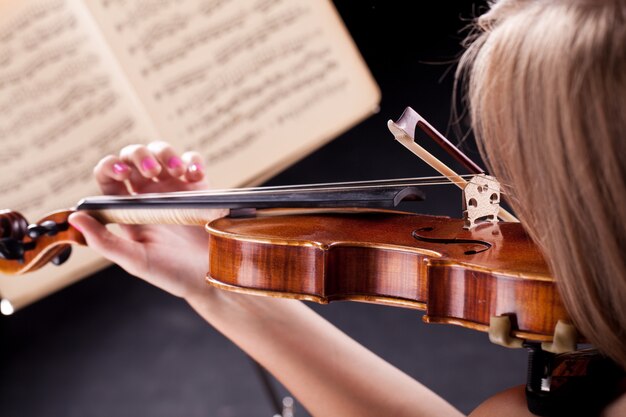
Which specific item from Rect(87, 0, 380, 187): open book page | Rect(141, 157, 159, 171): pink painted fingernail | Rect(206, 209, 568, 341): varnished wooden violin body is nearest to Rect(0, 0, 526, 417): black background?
Rect(87, 0, 380, 187): open book page

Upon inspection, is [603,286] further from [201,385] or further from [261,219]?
[201,385]

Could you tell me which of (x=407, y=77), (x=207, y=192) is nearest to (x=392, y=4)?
(x=407, y=77)

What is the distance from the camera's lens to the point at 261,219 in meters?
0.95

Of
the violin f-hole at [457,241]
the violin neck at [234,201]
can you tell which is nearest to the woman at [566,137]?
the violin f-hole at [457,241]

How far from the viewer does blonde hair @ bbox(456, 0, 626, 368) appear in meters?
0.52

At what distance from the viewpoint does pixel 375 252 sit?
0.79 meters

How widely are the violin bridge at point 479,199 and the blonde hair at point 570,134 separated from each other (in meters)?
0.25

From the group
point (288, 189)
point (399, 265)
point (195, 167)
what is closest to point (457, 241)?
point (399, 265)

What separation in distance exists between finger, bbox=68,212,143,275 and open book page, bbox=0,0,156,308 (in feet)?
1.27

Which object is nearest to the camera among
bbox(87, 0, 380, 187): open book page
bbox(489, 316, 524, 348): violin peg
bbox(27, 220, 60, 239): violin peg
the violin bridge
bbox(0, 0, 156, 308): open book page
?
bbox(489, 316, 524, 348): violin peg

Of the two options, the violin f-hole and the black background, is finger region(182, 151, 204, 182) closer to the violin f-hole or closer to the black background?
the violin f-hole

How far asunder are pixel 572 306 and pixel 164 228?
29.6 inches

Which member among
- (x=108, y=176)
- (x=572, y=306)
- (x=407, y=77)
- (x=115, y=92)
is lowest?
(x=572, y=306)

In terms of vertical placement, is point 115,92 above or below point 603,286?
above
